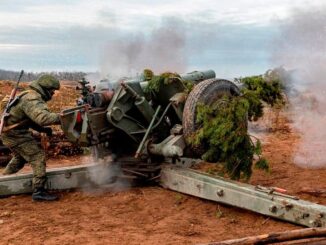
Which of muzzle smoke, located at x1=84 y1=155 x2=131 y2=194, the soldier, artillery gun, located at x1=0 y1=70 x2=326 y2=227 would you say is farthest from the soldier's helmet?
muzzle smoke, located at x1=84 y1=155 x2=131 y2=194

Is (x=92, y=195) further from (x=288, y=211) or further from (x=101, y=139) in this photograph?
(x=288, y=211)

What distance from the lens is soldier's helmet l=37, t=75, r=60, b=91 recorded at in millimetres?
8297

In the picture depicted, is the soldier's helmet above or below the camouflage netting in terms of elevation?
above

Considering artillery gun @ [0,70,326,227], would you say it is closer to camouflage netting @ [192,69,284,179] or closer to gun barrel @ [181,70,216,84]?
camouflage netting @ [192,69,284,179]

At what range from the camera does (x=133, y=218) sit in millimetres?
7332

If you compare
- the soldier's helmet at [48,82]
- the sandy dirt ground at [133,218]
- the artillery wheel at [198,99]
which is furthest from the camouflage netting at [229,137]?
the soldier's helmet at [48,82]

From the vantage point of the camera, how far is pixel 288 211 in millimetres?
6426

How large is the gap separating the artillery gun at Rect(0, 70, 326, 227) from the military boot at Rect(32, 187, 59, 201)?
298 millimetres

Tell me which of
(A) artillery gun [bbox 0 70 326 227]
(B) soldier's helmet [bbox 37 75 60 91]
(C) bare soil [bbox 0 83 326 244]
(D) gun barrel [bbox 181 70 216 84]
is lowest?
(C) bare soil [bbox 0 83 326 244]

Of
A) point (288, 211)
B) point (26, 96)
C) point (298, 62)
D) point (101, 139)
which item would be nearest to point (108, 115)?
point (101, 139)

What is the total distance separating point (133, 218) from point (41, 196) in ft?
5.24

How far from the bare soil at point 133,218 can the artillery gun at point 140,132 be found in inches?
8.9

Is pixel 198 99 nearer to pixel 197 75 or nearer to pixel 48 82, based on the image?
pixel 197 75

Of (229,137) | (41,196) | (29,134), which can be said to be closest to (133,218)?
(41,196)
